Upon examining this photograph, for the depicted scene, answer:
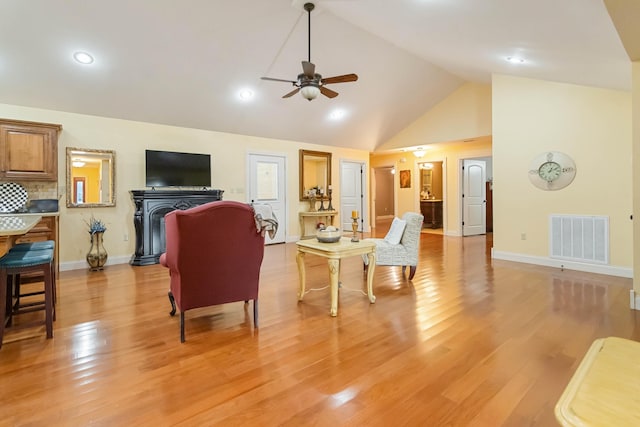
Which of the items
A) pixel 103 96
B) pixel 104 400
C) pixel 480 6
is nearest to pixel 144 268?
pixel 103 96

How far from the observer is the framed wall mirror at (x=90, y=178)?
16.8ft

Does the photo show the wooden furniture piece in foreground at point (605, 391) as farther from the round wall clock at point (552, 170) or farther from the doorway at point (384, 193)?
the doorway at point (384, 193)

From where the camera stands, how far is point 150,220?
18.0ft

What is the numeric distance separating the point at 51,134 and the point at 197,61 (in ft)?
7.38

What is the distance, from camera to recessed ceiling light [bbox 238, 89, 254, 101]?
570 centimetres

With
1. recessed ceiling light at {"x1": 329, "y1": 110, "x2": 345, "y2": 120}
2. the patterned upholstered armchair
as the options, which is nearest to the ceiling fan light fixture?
recessed ceiling light at {"x1": 329, "y1": 110, "x2": 345, "y2": 120}

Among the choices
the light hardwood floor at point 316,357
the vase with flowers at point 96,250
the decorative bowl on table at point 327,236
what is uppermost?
the decorative bowl on table at point 327,236

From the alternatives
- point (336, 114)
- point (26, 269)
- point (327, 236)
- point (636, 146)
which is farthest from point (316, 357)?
point (336, 114)

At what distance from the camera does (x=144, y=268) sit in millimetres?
5184

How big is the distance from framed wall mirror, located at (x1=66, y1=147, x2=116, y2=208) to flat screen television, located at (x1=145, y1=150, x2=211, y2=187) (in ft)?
1.86

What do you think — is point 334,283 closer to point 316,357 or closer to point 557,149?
point 316,357

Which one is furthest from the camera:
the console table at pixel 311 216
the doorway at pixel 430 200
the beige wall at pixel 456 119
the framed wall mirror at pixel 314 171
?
the doorway at pixel 430 200

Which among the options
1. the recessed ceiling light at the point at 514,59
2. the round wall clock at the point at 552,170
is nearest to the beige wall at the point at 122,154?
the recessed ceiling light at the point at 514,59

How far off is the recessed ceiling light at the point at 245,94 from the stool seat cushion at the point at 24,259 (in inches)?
155
